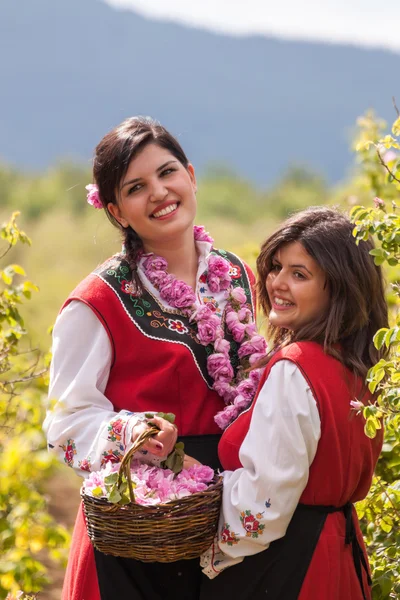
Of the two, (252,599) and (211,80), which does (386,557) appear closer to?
(252,599)

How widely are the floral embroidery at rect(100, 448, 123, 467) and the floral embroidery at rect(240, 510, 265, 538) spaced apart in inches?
13.6

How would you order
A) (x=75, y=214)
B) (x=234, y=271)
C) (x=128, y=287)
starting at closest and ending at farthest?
1. (x=128, y=287)
2. (x=234, y=271)
3. (x=75, y=214)

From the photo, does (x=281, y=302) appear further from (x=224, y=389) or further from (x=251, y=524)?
(x=251, y=524)

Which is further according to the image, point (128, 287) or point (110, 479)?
point (128, 287)

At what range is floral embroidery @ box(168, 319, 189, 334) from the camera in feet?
7.59

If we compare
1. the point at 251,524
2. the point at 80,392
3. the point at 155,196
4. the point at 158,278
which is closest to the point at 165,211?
the point at 155,196

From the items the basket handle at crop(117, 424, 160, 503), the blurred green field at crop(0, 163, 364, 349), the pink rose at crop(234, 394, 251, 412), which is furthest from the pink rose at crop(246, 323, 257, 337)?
the blurred green field at crop(0, 163, 364, 349)

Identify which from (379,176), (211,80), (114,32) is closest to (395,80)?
(211,80)

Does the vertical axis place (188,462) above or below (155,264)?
below

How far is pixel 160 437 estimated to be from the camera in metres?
2.02

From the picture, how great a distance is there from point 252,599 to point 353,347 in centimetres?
64

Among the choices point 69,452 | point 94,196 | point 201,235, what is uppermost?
point 94,196

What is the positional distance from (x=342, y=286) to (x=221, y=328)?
442 mm

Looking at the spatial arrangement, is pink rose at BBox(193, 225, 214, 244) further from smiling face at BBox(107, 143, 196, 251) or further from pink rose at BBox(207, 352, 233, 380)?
pink rose at BBox(207, 352, 233, 380)
